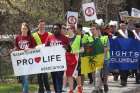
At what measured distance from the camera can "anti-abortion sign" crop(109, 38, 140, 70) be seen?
20.6m

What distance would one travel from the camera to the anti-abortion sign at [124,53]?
20.6 m

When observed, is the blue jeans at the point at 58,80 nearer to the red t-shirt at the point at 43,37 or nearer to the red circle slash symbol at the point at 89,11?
the red t-shirt at the point at 43,37

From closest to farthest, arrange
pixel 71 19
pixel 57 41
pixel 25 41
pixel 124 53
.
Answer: pixel 25 41 → pixel 57 41 → pixel 124 53 → pixel 71 19

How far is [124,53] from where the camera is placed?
813 inches

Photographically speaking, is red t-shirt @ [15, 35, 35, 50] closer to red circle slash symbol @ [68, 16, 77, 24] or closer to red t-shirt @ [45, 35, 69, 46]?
red t-shirt @ [45, 35, 69, 46]

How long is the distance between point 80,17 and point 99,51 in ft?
43.3

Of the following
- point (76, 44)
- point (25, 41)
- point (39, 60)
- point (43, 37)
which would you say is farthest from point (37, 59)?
point (76, 44)

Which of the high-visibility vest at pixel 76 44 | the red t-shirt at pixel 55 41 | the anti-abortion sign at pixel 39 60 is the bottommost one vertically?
the anti-abortion sign at pixel 39 60

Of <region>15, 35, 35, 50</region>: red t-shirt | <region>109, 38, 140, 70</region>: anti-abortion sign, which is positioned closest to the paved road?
<region>109, 38, 140, 70</region>: anti-abortion sign

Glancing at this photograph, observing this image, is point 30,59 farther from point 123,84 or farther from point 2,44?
point 2,44

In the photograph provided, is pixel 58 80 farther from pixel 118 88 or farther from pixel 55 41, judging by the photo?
pixel 118 88

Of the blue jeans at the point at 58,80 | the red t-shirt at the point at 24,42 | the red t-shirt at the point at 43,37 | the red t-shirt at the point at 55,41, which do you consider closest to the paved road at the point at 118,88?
the blue jeans at the point at 58,80

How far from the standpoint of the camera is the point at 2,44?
81.6 ft

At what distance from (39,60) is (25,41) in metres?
0.76
